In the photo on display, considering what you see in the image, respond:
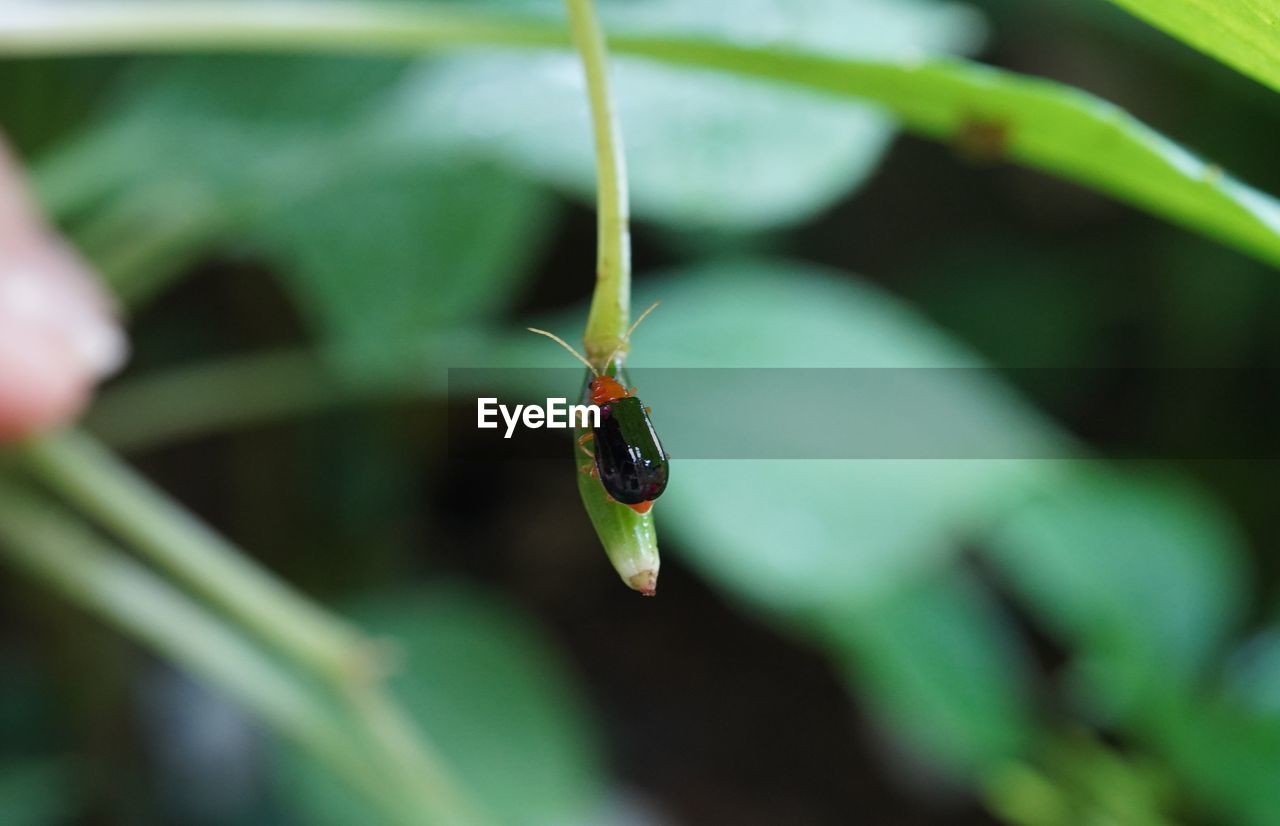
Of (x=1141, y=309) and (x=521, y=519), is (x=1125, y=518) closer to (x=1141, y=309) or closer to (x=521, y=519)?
(x=1141, y=309)

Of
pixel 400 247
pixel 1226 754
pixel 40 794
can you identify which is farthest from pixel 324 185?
pixel 1226 754

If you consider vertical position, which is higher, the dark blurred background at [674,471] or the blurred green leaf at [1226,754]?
the dark blurred background at [674,471]

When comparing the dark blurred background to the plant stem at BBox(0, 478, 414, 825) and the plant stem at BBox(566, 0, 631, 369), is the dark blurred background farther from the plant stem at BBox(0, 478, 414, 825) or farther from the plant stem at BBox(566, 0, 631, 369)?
the plant stem at BBox(566, 0, 631, 369)

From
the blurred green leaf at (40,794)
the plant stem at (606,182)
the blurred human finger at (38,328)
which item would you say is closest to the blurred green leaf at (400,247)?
the blurred human finger at (38,328)

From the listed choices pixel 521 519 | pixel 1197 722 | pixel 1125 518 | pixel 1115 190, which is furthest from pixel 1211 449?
pixel 1115 190

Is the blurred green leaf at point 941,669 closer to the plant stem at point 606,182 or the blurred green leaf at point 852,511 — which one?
the blurred green leaf at point 852,511

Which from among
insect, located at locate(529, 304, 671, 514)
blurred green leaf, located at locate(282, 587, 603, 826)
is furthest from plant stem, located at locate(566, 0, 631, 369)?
blurred green leaf, located at locate(282, 587, 603, 826)
